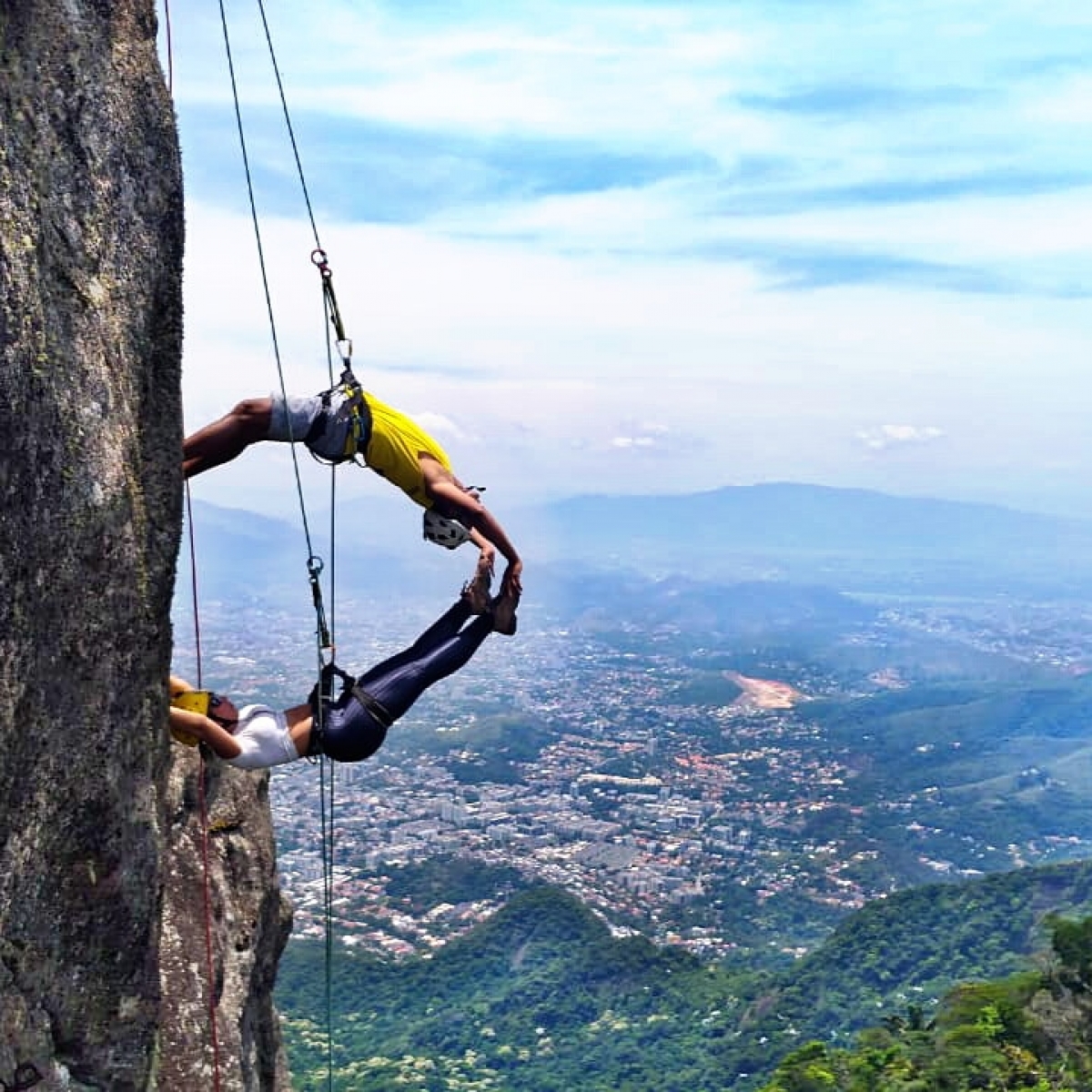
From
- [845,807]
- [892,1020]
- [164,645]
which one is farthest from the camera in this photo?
[845,807]

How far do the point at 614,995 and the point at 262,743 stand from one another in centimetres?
5059

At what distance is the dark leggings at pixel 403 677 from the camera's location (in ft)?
23.1

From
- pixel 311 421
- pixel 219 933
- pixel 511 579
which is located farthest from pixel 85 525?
pixel 219 933

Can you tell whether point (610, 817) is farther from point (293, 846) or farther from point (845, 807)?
point (293, 846)

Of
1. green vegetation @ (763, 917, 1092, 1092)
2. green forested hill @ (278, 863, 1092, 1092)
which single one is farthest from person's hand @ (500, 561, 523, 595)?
green forested hill @ (278, 863, 1092, 1092)

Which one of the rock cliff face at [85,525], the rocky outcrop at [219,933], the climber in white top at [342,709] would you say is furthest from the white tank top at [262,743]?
the rock cliff face at [85,525]

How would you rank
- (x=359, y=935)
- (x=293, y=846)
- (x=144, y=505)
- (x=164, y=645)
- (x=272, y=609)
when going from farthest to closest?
(x=272, y=609) < (x=293, y=846) < (x=359, y=935) < (x=164, y=645) < (x=144, y=505)

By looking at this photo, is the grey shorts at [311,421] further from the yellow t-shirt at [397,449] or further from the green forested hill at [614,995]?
the green forested hill at [614,995]

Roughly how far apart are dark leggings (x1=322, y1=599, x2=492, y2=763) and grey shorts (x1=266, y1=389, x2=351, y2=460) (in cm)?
133

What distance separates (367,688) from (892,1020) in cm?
2983

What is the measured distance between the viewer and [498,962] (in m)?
56.3

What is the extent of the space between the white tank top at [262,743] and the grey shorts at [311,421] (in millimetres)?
1693

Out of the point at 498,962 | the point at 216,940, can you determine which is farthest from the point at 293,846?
the point at 216,940

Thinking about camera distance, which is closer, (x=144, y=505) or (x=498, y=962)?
(x=144, y=505)
